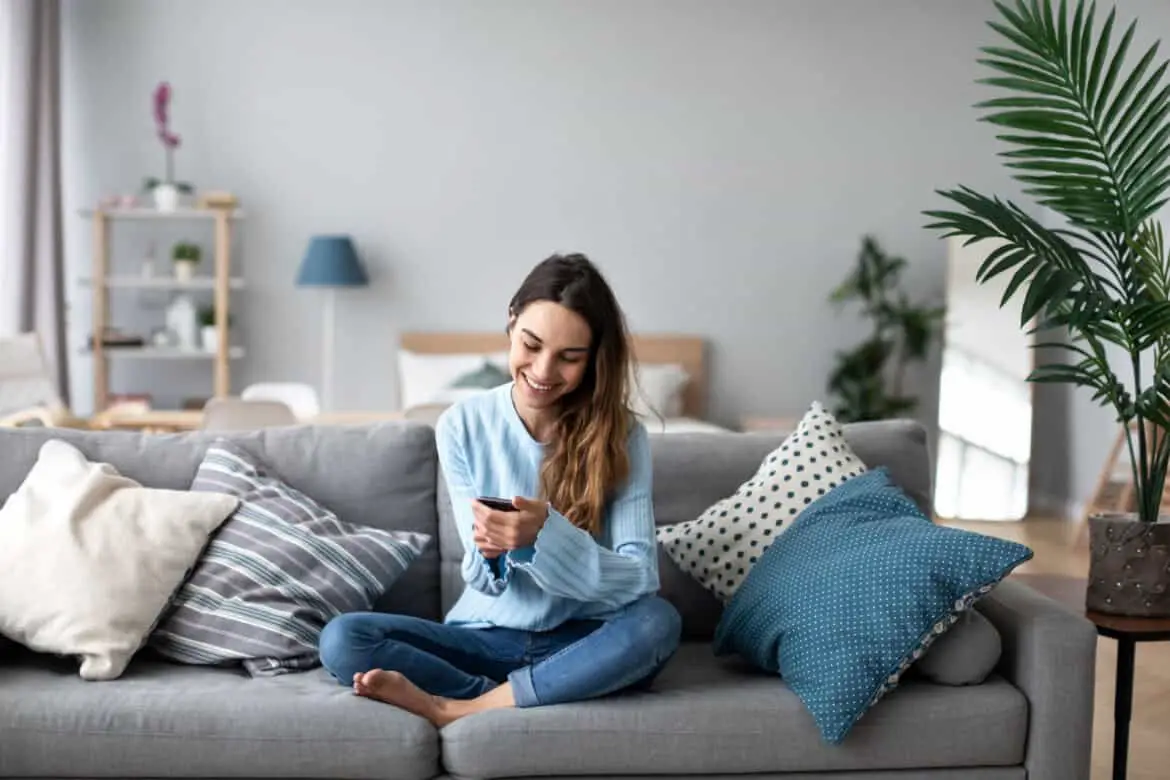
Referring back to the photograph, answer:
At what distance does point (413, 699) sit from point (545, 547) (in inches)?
13.5

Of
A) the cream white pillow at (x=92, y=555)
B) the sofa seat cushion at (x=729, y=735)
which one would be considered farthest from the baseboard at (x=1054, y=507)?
the cream white pillow at (x=92, y=555)

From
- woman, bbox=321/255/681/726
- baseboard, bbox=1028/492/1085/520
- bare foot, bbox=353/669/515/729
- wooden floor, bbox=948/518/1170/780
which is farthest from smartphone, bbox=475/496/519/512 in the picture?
baseboard, bbox=1028/492/1085/520

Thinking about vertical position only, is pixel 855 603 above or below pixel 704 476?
below

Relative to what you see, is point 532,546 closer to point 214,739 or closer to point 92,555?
point 214,739

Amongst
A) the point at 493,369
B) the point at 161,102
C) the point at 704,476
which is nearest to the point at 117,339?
the point at 161,102

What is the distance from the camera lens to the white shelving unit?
6941 mm

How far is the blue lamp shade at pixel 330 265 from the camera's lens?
712 cm

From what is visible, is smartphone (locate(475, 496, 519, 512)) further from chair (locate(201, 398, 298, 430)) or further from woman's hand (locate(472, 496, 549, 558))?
chair (locate(201, 398, 298, 430))

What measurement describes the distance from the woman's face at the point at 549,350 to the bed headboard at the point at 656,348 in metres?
4.68

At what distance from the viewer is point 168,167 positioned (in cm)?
725

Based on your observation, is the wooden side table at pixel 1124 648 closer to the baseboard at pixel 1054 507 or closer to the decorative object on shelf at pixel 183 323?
the baseboard at pixel 1054 507

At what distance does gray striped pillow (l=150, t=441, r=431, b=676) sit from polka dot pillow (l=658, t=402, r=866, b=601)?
53cm

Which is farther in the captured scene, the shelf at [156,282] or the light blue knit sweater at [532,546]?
the shelf at [156,282]

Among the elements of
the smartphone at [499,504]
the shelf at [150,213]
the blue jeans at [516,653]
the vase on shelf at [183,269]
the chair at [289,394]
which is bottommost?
the chair at [289,394]
